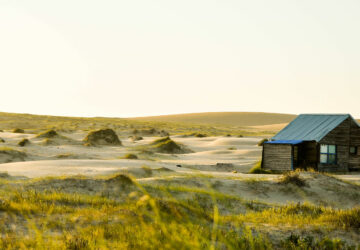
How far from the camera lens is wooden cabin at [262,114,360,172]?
28344 mm

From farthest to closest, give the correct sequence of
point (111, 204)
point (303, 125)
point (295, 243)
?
1. point (303, 125)
2. point (111, 204)
3. point (295, 243)

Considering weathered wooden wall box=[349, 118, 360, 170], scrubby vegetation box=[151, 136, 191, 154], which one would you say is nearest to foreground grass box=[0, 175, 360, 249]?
weathered wooden wall box=[349, 118, 360, 170]

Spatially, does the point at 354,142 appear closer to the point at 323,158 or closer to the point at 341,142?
the point at 341,142

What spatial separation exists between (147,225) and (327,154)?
22.4 metres

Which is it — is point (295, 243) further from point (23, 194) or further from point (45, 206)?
point (23, 194)

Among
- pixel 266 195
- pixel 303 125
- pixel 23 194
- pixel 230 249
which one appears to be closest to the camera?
pixel 230 249

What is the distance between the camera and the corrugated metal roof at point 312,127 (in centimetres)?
2889

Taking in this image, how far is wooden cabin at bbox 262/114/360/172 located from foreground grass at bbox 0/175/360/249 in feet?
51.0

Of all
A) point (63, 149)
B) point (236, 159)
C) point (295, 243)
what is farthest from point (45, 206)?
point (236, 159)

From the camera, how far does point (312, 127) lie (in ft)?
98.2

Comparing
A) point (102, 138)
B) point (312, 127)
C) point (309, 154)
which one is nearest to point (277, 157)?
point (309, 154)

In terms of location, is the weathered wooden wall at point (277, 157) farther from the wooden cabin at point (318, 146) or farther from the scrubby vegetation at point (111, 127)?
the scrubby vegetation at point (111, 127)

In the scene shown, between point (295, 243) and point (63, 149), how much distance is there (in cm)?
2656

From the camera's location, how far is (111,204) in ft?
36.7
